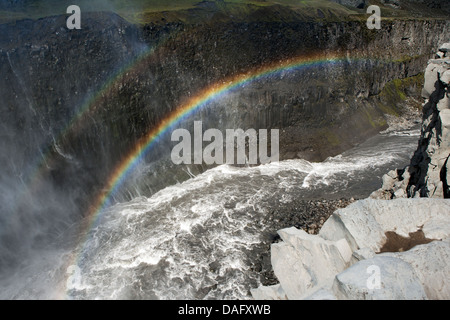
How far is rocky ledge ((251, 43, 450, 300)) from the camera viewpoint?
1273 cm

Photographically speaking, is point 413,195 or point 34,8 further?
point 34,8

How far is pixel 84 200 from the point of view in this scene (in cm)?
2980

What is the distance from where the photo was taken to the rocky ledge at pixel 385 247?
41.8ft

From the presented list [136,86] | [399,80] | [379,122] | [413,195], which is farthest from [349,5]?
[413,195]

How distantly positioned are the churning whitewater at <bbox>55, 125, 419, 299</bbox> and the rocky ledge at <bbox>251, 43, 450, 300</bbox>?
592 cm

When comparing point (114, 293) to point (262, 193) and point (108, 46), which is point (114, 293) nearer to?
point (262, 193)

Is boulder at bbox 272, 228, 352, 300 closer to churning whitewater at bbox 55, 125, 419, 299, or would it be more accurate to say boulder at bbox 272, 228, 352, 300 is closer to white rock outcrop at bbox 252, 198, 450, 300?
white rock outcrop at bbox 252, 198, 450, 300

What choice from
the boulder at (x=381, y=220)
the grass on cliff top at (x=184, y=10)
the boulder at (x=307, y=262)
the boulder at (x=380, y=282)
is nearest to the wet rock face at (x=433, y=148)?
the boulder at (x=381, y=220)

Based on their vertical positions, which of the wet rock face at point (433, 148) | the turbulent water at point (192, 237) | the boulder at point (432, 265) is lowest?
the turbulent water at point (192, 237)

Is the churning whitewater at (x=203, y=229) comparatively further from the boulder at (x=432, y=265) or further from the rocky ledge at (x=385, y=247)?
the boulder at (x=432, y=265)

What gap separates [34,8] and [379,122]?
41.9 m

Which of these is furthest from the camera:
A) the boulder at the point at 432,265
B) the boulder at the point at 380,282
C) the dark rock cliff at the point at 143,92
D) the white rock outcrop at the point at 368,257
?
the dark rock cliff at the point at 143,92

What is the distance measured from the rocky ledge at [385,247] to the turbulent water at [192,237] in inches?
231

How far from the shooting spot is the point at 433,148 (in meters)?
20.6
